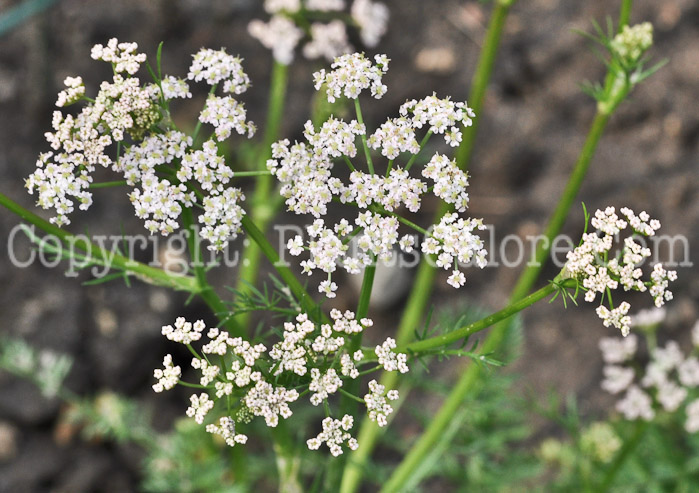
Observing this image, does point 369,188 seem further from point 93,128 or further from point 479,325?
point 93,128

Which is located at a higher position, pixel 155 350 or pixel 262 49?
pixel 262 49

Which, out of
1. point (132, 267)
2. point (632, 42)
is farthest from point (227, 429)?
point (632, 42)

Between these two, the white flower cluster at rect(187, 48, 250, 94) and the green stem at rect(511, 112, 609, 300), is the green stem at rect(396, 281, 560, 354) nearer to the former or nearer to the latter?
the green stem at rect(511, 112, 609, 300)

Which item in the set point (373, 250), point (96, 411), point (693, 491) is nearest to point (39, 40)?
point (96, 411)

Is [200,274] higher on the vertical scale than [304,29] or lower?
lower

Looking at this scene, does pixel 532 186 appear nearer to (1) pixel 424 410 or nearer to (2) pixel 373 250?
(1) pixel 424 410

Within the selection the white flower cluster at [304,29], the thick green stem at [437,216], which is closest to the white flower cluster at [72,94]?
the thick green stem at [437,216]
